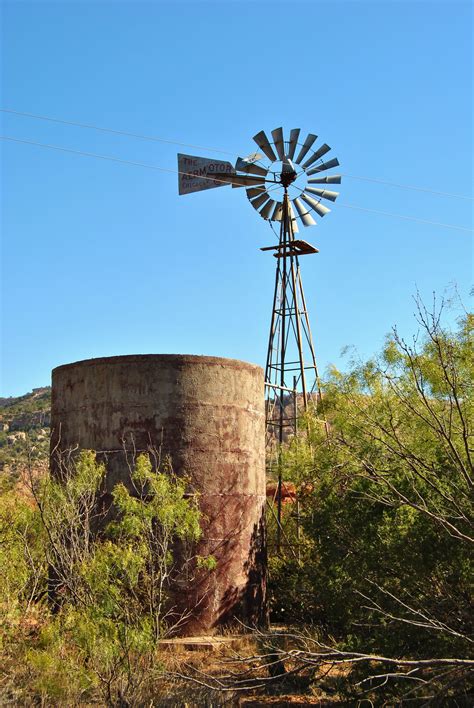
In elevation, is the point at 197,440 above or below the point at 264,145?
below

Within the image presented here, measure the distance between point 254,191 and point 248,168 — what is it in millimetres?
660

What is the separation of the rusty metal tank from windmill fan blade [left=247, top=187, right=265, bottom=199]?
27.7 feet

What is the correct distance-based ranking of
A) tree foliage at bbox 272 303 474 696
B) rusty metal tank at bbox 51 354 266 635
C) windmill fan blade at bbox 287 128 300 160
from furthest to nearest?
windmill fan blade at bbox 287 128 300 160 < rusty metal tank at bbox 51 354 266 635 < tree foliage at bbox 272 303 474 696

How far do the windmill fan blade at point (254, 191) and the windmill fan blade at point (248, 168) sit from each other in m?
0.38

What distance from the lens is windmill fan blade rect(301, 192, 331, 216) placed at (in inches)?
859

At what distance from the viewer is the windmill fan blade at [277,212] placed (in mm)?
21828

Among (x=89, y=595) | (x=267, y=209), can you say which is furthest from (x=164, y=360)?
(x=267, y=209)

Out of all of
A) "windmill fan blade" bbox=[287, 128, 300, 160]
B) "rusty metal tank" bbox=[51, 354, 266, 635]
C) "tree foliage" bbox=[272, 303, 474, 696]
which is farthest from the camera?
"windmill fan blade" bbox=[287, 128, 300, 160]

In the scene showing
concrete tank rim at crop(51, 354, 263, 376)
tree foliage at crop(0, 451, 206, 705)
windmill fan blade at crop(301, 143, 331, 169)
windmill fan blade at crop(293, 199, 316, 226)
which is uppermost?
windmill fan blade at crop(301, 143, 331, 169)

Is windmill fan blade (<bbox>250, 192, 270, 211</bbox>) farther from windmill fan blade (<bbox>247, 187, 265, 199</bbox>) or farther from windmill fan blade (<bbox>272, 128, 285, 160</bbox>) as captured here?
windmill fan blade (<bbox>272, 128, 285, 160</bbox>)

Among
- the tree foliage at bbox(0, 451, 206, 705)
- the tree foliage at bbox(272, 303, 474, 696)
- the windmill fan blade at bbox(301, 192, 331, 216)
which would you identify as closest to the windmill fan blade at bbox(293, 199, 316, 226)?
the windmill fan blade at bbox(301, 192, 331, 216)

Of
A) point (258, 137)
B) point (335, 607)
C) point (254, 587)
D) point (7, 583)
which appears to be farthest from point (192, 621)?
point (258, 137)

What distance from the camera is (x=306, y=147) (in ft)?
69.8

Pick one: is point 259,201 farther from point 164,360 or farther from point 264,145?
point 164,360
